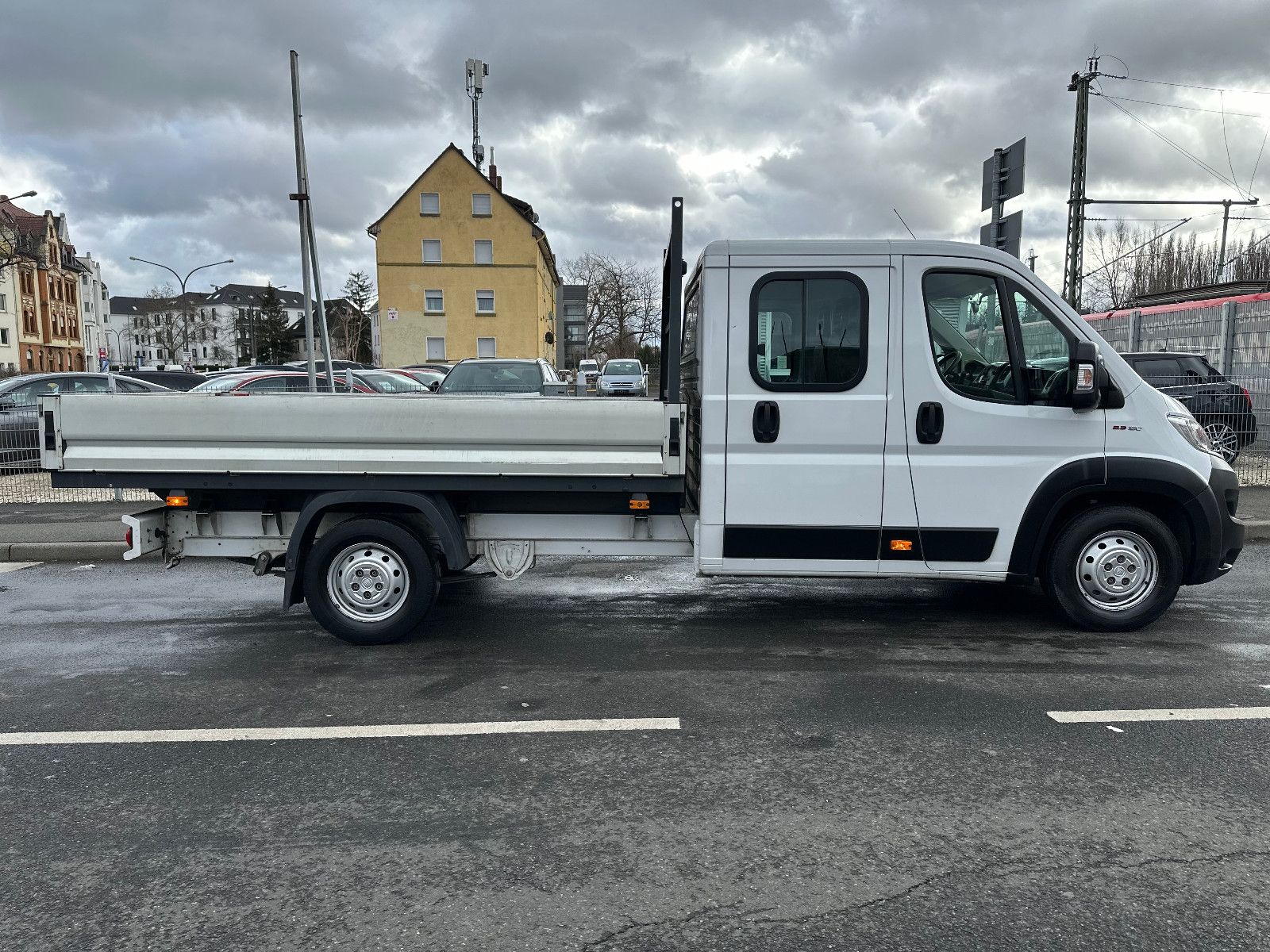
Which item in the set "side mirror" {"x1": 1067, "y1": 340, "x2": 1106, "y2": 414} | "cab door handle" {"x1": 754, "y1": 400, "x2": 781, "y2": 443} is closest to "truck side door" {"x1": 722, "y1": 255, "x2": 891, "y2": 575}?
"cab door handle" {"x1": 754, "y1": 400, "x2": 781, "y2": 443}

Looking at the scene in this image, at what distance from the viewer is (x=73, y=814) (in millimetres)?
3430

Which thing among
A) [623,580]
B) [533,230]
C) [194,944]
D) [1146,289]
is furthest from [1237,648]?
[1146,289]

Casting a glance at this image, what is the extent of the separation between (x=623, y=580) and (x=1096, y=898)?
4.97 metres

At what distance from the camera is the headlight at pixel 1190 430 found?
536 centimetres

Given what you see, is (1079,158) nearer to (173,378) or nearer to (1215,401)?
(1215,401)

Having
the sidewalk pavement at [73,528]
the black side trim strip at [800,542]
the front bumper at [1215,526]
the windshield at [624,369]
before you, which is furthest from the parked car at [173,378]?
the front bumper at [1215,526]

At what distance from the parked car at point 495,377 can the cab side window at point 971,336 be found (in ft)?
34.8

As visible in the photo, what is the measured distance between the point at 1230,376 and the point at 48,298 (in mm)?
81551

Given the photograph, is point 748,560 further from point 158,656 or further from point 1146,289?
point 1146,289

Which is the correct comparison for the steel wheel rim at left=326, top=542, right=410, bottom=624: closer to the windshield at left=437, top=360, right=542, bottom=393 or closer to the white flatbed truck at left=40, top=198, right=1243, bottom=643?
the white flatbed truck at left=40, top=198, right=1243, bottom=643

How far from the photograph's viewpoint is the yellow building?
46.5m

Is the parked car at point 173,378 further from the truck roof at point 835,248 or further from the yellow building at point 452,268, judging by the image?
the yellow building at point 452,268

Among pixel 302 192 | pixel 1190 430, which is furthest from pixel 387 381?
pixel 1190 430

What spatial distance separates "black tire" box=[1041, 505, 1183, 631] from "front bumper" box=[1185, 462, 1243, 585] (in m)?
0.12
